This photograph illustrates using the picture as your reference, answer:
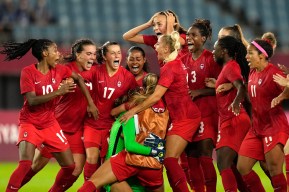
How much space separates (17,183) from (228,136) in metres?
2.50

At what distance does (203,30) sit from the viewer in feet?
33.5

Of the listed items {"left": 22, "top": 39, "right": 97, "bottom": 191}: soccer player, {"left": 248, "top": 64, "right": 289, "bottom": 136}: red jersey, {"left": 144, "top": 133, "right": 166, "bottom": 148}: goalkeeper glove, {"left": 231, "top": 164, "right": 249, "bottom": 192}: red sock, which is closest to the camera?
{"left": 144, "top": 133, "right": 166, "bottom": 148}: goalkeeper glove

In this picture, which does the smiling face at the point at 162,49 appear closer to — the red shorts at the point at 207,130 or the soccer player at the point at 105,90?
the soccer player at the point at 105,90

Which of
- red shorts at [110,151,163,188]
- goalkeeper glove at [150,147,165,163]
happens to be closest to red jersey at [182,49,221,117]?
goalkeeper glove at [150,147,165,163]

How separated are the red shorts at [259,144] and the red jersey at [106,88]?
5.45ft

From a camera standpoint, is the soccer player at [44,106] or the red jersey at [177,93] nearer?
the red jersey at [177,93]

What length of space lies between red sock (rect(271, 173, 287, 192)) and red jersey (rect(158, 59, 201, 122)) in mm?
1200

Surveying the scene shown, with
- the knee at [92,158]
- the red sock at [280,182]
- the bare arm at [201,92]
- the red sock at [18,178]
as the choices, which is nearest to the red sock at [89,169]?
the knee at [92,158]

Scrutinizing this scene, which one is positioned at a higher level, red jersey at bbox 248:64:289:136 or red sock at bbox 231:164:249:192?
red jersey at bbox 248:64:289:136

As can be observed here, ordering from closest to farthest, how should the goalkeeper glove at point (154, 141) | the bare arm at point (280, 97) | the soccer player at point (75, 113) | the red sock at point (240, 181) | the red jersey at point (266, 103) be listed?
the goalkeeper glove at point (154, 141) < the bare arm at point (280, 97) < the red jersey at point (266, 103) < the red sock at point (240, 181) < the soccer player at point (75, 113)

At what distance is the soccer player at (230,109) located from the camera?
9.39 metres

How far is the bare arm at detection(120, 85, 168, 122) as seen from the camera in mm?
8711

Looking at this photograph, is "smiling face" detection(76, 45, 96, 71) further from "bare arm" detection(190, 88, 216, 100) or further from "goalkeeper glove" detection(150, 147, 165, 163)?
"goalkeeper glove" detection(150, 147, 165, 163)

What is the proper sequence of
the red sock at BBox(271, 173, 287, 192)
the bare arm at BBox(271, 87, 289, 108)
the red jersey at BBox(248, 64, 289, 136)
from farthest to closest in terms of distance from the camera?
1. the red jersey at BBox(248, 64, 289, 136)
2. the red sock at BBox(271, 173, 287, 192)
3. the bare arm at BBox(271, 87, 289, 108)
